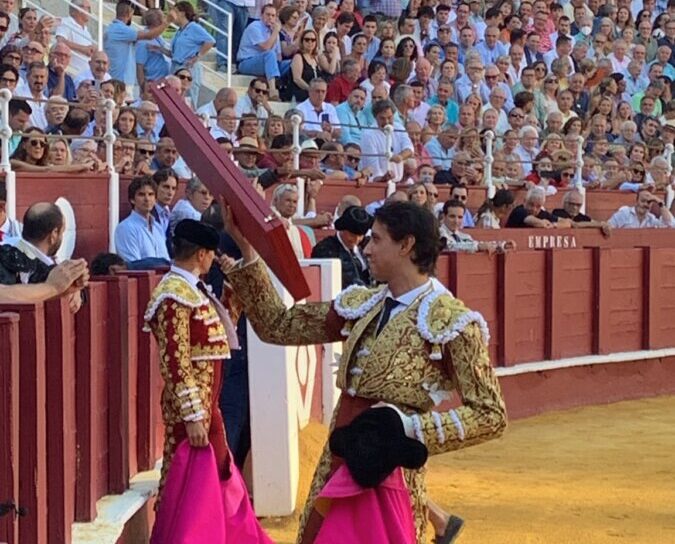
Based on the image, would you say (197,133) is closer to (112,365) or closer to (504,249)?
(112,365)

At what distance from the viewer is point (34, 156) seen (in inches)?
313

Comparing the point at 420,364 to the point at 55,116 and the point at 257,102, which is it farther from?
the point at 257,102

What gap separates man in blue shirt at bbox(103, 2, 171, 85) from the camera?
10.3m

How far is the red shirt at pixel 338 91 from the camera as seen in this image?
38.1ft

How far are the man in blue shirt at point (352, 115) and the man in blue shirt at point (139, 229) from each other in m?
3.66

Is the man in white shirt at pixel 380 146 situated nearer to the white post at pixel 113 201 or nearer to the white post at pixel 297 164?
the white post at pixel 297 164

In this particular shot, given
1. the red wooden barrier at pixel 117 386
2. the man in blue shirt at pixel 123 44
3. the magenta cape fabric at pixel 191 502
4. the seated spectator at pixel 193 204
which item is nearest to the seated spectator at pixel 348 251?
the seated spectator at pixel 193 204

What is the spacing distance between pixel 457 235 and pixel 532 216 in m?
1.48

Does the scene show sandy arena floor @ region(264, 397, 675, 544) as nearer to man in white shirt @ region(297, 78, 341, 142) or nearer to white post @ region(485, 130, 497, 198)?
white post @ region(485, 130, 497, 198)

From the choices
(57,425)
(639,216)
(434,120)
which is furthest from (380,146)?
(57,425)

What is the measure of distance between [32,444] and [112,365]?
1.26 metres

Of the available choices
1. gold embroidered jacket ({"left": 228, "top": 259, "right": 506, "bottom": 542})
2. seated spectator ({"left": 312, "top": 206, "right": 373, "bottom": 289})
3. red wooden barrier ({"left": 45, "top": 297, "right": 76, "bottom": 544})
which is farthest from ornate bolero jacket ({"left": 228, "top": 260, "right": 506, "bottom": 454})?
seated spectator ({"left": 312, "top": 206, "right": 373, "bottom": 289})

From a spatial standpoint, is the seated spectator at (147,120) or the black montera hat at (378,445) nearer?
the black montera hat at (378,445)

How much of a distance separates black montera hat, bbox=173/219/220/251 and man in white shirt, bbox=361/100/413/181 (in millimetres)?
6187
